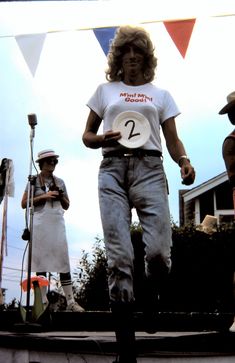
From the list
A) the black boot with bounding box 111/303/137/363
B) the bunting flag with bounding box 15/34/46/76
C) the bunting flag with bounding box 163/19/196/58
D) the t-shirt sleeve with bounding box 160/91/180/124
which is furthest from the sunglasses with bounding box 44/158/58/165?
the black boot with bounding box 111/303/137/363

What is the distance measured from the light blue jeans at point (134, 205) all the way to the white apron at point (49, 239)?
301cm

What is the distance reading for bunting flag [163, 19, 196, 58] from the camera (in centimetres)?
588

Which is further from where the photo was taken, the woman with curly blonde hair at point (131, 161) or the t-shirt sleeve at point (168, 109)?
the t-shirt sleeve at point (168, 109)

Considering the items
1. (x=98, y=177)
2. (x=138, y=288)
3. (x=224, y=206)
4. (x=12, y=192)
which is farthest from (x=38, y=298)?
(x=224, y=206)

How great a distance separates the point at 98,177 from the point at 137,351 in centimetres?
92

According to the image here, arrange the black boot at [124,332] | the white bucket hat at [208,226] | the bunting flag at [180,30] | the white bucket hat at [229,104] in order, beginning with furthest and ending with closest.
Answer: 1. the white bucket hat at [208,226]
2. the bunting flag at [180,30]
3. the white bucket hat at [229,104]
4. the black boot at [124,332]

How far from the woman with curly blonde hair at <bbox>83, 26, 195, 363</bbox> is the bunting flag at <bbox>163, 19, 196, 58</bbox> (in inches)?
101

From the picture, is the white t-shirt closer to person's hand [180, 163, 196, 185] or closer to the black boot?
person's hand [180, 163, 196, 185]

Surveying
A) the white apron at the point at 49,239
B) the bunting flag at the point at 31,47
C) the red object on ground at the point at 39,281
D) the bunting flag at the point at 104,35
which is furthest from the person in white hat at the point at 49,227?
the bunting flag at the point at 104,35

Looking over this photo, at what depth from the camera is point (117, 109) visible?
325 centimetres

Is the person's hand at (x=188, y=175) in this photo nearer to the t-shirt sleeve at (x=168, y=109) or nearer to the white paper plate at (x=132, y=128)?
the white paper plate at (x=132, y=128)

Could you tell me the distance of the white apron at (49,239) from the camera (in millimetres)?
6102

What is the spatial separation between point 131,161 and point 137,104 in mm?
337

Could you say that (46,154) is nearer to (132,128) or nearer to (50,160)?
(50,160)
